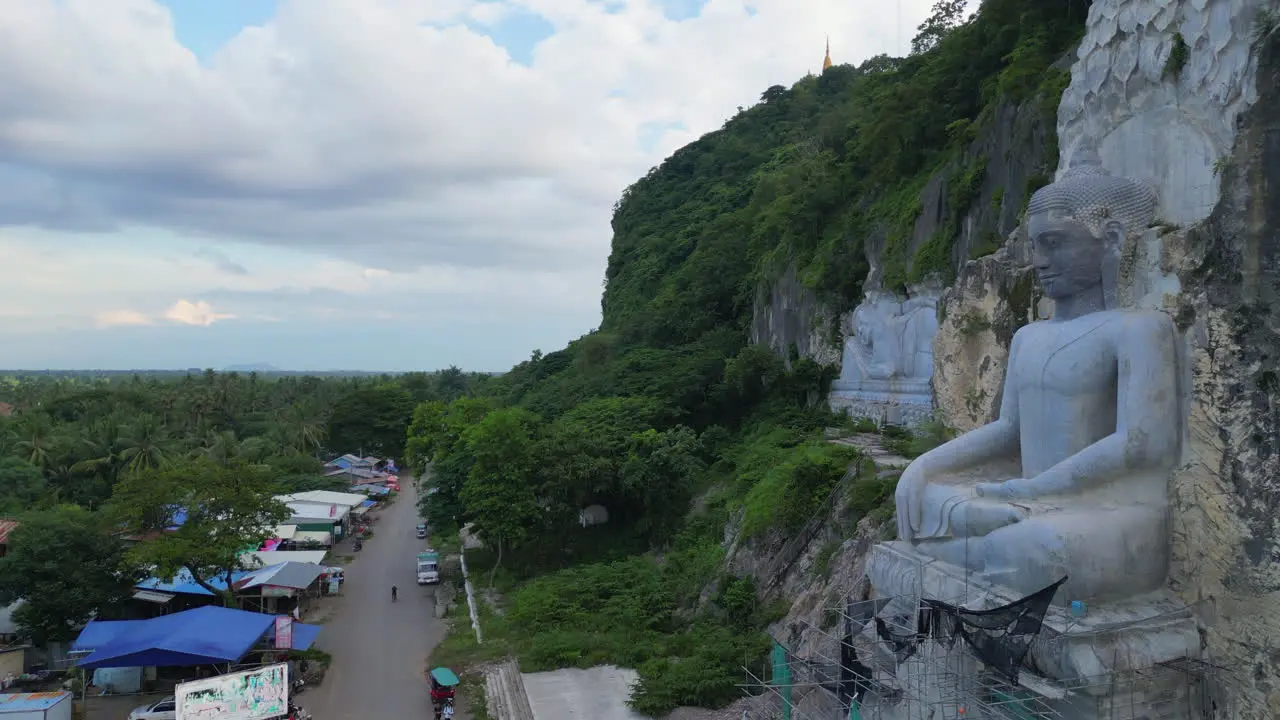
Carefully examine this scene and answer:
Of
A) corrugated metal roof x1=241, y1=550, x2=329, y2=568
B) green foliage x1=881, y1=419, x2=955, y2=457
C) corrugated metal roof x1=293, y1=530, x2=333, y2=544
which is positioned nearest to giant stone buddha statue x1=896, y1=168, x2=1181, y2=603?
green foliage x1=881, y1=419, x2=955, y2=457

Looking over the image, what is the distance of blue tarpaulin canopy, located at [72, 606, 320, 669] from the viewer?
1502cm

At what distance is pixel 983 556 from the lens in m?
6.49

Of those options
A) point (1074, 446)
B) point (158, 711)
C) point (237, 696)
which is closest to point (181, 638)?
point (158, 711)

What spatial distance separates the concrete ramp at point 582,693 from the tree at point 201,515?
25.8ft

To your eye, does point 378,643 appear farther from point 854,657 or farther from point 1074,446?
point 1074,446

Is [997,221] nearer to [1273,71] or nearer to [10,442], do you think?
[1273,71]

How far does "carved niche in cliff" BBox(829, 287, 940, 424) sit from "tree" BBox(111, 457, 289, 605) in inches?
587

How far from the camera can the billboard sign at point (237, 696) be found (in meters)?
13.2

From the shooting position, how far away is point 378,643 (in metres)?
18.8

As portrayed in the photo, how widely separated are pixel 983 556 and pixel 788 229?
2417 cm

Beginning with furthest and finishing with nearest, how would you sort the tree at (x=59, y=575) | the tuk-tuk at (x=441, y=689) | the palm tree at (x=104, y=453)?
the palm tree at (x=104, y=453) < the tree at (x=59, y=575) < the tuk-tuk at (x=441, y=689)

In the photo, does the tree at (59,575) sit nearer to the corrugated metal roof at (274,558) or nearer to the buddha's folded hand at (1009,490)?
the corrugated metal roof at (274,558)

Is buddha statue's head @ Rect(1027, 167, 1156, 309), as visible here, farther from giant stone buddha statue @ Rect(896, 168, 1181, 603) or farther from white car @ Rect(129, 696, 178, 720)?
white car @ Rect(129, 696, 178, 720)

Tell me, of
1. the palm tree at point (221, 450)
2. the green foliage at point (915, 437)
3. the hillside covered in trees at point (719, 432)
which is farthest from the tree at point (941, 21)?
the palm tree at point (221, 450)
